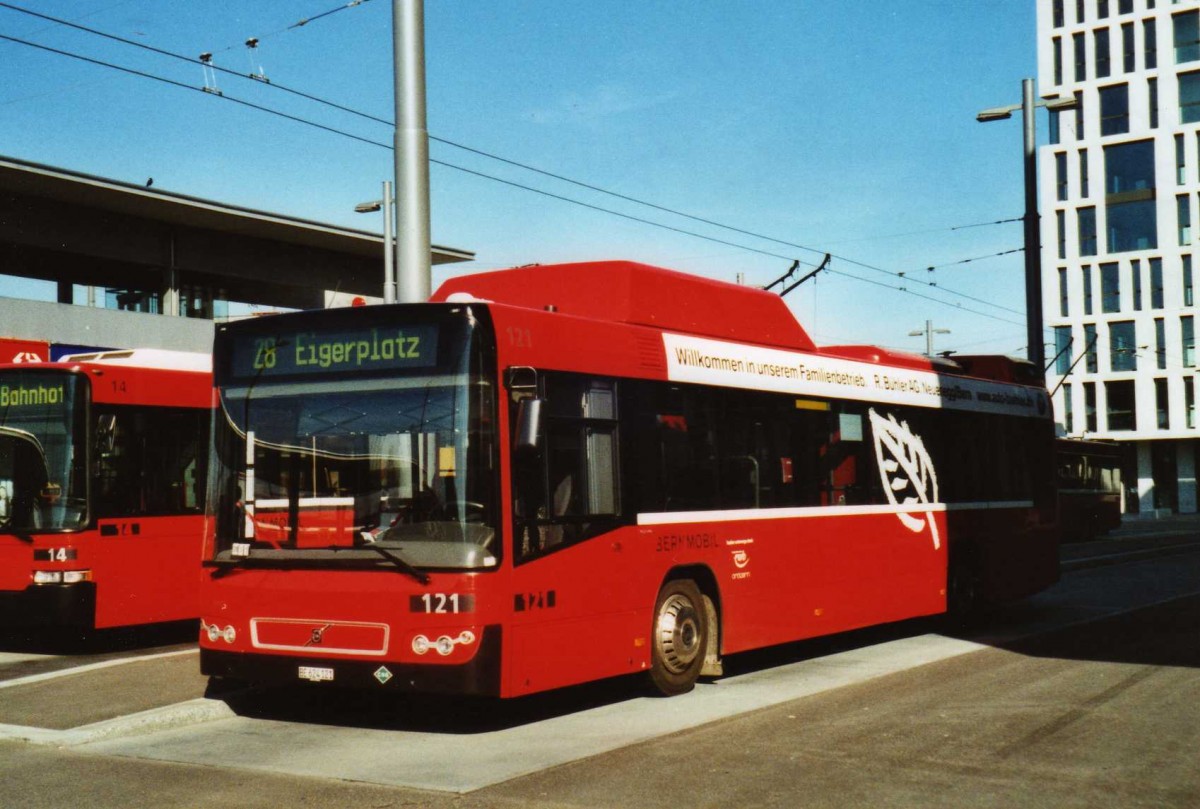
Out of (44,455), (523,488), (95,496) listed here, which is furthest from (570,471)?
(44,455)

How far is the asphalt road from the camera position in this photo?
6.97m

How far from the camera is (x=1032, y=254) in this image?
22312 mm

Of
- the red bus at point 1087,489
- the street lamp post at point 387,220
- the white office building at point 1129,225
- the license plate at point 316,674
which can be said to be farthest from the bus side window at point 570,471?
the white office building at point 1129,225

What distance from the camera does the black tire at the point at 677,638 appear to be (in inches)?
402

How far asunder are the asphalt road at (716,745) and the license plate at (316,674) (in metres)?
0.39

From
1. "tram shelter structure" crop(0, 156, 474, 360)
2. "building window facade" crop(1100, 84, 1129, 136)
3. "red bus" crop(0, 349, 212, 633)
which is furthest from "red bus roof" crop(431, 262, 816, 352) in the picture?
"building window facade" crop(1100, 84, 1129, 136)

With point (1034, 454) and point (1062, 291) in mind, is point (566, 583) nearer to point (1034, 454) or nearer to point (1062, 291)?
point (1034, 454)

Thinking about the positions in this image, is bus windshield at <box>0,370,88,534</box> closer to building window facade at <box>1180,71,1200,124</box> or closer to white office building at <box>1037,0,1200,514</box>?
white office building at <box>1037,0,1200,514</box>

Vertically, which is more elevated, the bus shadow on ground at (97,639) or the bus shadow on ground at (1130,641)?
the bus shadow on ground at (97,639)

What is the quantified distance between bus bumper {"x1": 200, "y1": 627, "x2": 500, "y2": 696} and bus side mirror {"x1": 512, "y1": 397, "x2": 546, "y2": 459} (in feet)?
3.68

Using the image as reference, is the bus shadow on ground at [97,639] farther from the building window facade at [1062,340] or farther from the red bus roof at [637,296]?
the building window facade at [1062,340]

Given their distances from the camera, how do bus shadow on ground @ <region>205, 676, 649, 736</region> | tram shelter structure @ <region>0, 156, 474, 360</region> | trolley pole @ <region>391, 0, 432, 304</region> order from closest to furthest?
bus shadow on ground @ <region>205, 676, 649, 736</region> < trolley pole @ <region>391, 0, 432, 304</region> < tram shelter structure @ <region>0, 156, 474, 360</region>

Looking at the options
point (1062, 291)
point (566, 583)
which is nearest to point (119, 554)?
point (566, 583)

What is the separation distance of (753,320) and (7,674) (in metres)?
7.34
